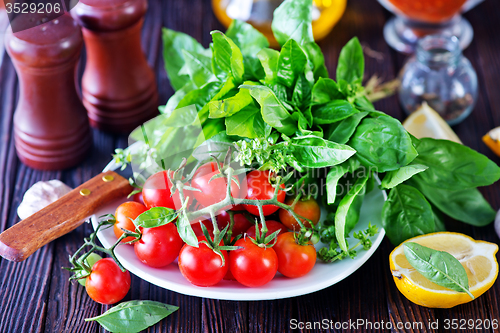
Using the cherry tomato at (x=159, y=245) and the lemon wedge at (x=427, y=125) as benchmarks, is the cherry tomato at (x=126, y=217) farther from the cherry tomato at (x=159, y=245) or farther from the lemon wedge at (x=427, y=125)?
the lemon wedge at (x=427, y=125)

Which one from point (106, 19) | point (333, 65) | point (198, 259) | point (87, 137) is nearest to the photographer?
point (198, 259)

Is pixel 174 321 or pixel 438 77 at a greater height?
pixel 438 77

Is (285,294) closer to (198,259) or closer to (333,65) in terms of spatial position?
(198,259)

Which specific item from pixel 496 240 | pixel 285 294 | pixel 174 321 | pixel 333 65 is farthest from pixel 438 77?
pixel 174 321

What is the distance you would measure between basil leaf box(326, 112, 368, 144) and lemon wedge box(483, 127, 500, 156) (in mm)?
424

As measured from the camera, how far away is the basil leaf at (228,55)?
0.86 m

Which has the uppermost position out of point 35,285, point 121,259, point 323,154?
point 323,154

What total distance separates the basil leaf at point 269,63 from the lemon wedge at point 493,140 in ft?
1.76

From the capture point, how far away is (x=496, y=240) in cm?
96

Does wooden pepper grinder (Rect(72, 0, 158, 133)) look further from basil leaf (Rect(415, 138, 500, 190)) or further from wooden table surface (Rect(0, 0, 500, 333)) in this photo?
basil leaf (Rect(415, 138, 500, 190))

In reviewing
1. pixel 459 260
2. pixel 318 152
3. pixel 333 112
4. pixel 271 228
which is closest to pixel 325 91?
pixel 333 112

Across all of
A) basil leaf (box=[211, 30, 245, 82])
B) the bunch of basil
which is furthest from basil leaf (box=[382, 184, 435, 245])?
basil leaf (box=[211, 30, 245, 82])

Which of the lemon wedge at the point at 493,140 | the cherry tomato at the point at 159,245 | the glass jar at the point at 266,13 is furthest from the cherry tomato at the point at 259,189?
the glass jar at the point at 266,13

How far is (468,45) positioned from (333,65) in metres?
0.41
